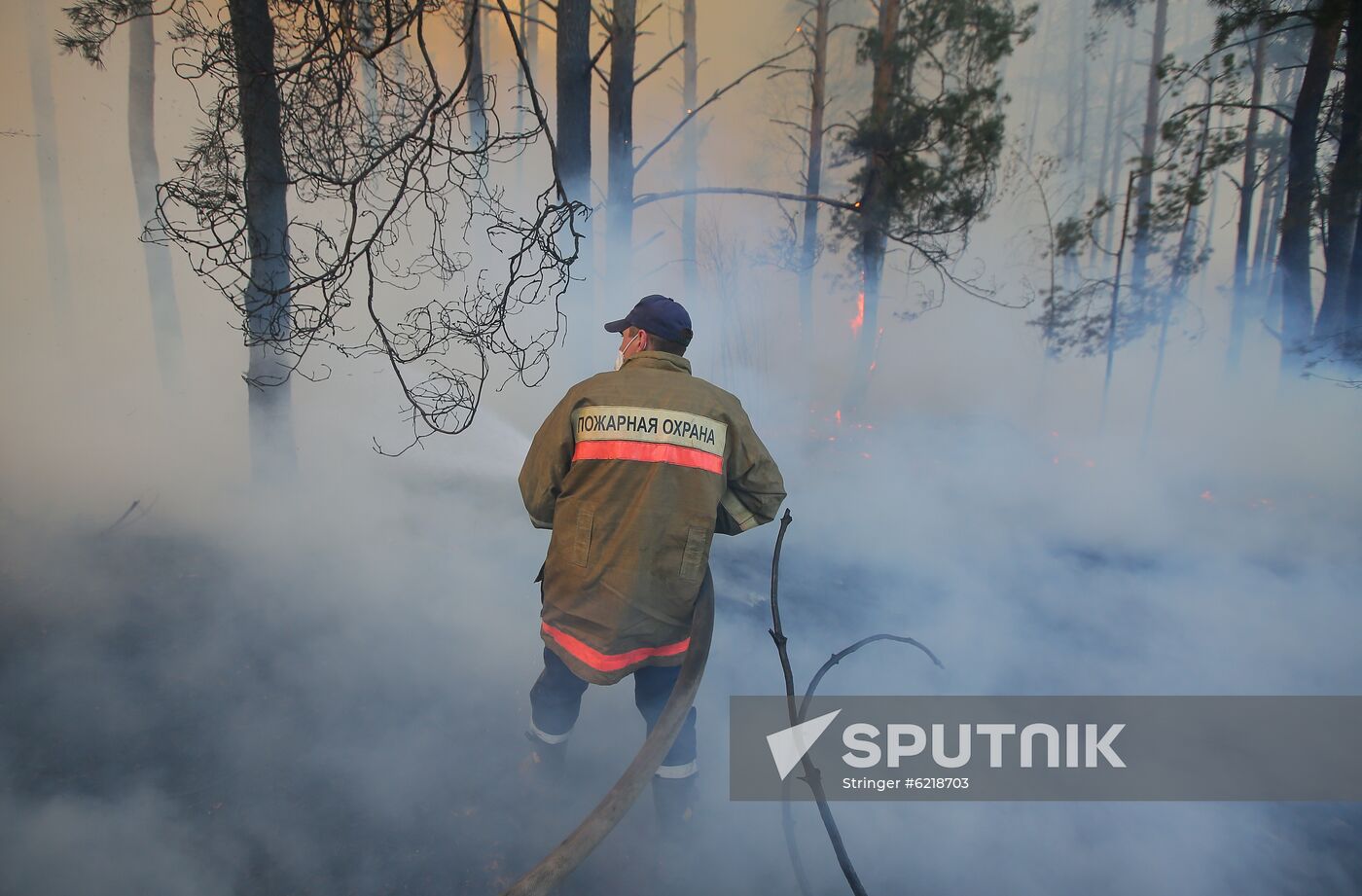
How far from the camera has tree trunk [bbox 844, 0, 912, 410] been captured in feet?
25.9

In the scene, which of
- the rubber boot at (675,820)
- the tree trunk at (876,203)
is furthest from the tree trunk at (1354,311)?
the rubber boot at (675,820)

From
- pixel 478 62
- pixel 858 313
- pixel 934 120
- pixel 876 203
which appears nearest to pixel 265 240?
pixel 478 62

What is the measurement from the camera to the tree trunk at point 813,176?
10.7 meters

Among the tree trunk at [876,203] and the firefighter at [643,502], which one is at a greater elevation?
the tree trunk at [876,203]

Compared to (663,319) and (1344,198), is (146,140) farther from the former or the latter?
(1344,198)

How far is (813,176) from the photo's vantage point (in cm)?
1152

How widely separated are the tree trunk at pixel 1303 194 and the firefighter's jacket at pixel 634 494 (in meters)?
7.34

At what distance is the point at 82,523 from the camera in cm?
482

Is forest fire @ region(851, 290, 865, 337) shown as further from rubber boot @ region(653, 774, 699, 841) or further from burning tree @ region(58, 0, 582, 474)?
rubber boot @ region(653, 774, 699, 841)

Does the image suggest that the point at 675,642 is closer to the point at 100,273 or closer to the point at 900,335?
the point at 100,273

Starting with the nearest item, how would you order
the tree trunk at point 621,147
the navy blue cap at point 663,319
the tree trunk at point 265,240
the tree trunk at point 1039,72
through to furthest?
the navy blue cap at point 663,319 → the tree trunk at point 265,240 → the tree trunk at point 621,147 → the tree trunk at point 1039,72

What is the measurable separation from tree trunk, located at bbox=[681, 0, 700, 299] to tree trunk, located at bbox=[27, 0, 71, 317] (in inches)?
311

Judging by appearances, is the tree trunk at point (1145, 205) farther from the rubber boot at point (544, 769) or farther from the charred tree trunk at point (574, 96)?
the rubber boot at point (544, 769)

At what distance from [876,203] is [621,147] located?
366cm
